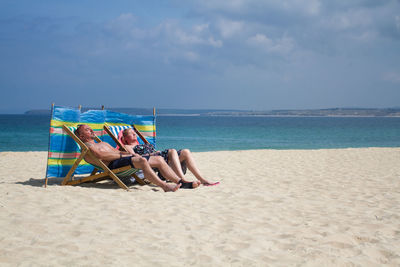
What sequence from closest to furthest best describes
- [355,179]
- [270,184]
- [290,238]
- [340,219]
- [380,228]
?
[290,238], [380,228], [340,219], [270,184], [355,179]

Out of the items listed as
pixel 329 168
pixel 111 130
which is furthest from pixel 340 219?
pixel 329 168

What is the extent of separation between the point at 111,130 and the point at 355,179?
12.4 feet

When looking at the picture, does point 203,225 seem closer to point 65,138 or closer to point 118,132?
point 65,138

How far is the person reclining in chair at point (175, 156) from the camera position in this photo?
199 inches

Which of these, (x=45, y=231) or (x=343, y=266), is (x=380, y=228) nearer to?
(x=343, y=266)

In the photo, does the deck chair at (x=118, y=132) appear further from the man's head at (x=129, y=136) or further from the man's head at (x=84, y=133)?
the man's head at (x=84, y=133)

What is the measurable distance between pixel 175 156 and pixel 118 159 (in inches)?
29.4

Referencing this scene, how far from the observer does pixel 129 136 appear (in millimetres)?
5449

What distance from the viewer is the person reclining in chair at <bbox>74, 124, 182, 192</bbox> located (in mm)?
4645

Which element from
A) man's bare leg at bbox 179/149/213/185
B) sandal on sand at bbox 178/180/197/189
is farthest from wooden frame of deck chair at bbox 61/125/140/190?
man's bare leg at bbox 179/149/213/185

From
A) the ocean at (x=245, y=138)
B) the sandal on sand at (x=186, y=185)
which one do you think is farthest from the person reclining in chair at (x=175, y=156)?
the ocean at (x=245, y=138)

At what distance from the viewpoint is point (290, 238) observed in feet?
9.46

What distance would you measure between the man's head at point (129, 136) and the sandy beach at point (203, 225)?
0.75 metres

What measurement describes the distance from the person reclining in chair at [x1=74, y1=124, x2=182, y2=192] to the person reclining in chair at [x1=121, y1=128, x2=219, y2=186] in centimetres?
21
